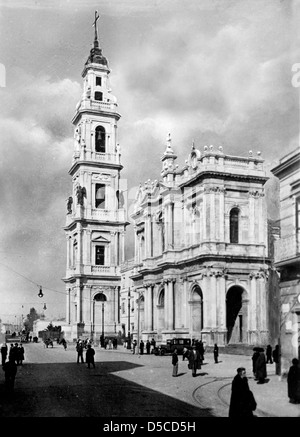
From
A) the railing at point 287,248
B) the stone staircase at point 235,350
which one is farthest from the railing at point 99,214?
the railing at point 287,248

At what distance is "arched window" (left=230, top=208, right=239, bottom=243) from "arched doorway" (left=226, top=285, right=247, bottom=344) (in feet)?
11.2

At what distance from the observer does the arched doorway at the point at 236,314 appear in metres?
43.7

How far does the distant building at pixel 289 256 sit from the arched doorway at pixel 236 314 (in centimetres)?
2229

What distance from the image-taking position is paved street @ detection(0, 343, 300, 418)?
1580 centimetres

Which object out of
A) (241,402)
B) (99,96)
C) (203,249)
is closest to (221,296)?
(203,249)

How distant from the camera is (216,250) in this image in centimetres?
4272

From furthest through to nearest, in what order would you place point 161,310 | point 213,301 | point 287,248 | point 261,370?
point 161,310 → point 213,301 → point 261,370 → point 287,248

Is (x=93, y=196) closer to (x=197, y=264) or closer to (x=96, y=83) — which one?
(x=96, y=83)

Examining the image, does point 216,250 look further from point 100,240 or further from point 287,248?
point 100,240

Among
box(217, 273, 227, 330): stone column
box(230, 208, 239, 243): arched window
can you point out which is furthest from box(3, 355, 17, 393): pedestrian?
box(230, 208, 239, 243): arched window

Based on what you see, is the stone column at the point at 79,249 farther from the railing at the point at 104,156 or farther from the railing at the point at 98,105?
the railing at the point at 98,105

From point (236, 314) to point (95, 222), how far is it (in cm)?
2451
